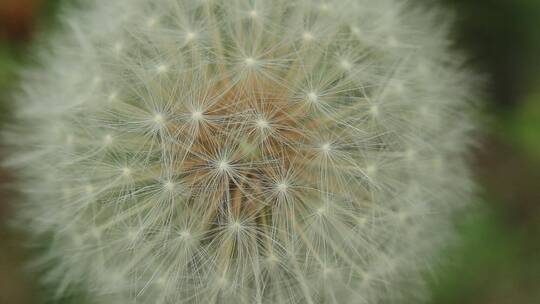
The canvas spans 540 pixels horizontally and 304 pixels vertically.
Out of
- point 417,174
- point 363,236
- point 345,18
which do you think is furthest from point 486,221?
point 345,18

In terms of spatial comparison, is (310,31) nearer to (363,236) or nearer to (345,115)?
(345,115)

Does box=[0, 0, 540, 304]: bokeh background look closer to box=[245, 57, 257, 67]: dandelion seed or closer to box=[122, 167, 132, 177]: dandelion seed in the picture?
box=[122, 167, 132, 177]: dandelion seed

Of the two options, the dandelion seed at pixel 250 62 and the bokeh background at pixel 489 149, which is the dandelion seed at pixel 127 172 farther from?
the bokeh background at pixel 489 149

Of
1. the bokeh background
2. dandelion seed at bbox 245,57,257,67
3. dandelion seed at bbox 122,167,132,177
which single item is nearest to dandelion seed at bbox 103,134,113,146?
dandelion seed at bbox 122,167,132,177

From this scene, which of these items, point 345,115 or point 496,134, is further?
point 496,134

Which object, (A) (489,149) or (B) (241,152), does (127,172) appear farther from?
(A) (489,149)

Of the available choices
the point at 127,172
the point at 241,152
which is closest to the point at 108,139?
the point at 127,172

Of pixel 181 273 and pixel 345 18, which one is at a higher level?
pixel 345 18
